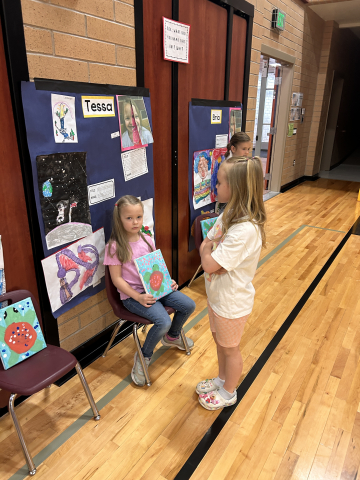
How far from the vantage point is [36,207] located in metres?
1.69

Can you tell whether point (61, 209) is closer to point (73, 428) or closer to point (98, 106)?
point (98, 106)

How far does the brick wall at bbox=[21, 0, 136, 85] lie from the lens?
1.56 meters

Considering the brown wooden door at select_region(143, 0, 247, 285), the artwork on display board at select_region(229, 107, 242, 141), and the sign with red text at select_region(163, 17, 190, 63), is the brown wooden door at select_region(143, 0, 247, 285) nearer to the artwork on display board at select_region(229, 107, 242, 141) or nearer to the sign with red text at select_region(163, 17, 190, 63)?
the sign with red text at select_region(163, 17, 190, 63)

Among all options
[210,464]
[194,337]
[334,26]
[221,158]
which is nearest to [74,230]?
[194,337]

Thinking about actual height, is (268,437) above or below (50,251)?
below

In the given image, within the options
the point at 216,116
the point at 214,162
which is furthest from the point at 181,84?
the point at 214,162

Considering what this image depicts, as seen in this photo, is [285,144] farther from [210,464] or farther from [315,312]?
[210,464]

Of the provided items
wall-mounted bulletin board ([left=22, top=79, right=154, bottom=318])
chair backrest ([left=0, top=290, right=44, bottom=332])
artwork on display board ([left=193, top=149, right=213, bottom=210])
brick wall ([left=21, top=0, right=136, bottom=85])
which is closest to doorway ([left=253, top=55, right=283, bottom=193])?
artwork on display board ([left=193, top=149, right=213, bottom=210])

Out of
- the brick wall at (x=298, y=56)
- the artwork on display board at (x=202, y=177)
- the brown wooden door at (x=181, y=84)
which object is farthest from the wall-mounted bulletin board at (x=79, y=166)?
the brick wall at (x=298, y=56)

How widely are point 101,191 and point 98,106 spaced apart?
1.57 feet

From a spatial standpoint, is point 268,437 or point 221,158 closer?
point 268,437

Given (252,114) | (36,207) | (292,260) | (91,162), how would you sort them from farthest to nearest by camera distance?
(252,114)
(292,260)
(91,162)
(36,207)

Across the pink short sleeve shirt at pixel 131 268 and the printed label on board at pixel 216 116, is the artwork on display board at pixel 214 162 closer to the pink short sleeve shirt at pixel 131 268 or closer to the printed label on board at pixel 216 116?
the printed label on board at pixel 216 116

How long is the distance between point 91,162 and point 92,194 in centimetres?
18
